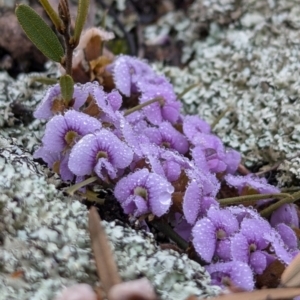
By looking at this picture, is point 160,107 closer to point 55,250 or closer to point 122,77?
point 122,77


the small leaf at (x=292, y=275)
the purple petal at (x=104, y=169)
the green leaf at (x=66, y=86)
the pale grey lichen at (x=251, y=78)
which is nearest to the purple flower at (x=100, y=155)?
the purple petal at (x=104, y=169)

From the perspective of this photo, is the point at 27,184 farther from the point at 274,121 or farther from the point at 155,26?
the point at 155,26

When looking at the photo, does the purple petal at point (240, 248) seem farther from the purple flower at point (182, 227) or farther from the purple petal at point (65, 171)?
the purple petal at point (65, 171)

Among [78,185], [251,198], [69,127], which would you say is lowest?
[251,198]

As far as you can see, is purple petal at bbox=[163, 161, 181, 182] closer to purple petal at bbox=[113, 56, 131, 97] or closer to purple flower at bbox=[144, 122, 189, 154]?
purple flower at bbox=[144, 122, 189, 154]

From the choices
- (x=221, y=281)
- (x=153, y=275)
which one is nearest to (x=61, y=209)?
(x=153, y=275)

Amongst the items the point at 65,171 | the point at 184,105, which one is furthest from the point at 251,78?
the point at 65,171

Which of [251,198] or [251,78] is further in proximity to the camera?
[251,78]
